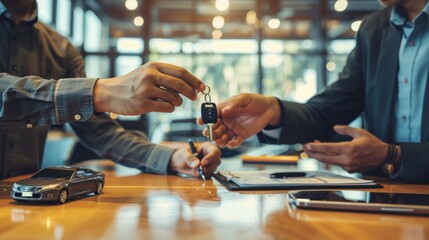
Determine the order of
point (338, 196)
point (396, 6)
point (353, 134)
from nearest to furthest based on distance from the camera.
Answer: point (338, 196)
point (353, 134)
point (396, 6)

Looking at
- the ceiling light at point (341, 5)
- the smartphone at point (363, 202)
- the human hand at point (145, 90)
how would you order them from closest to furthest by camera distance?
the smartphone at point (363, 202) < the human hand at point (145, 90) < the ceiling light at point (341, 5)

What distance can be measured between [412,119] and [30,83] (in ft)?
4.15

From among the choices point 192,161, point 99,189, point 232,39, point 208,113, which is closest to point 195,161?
point 192,161

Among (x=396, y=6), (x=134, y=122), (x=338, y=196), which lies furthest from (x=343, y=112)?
(x=134, y=122)

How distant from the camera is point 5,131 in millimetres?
1284

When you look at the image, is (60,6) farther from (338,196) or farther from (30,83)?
(338,196)

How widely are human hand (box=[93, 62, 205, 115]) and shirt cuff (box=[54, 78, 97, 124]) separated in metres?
0.02

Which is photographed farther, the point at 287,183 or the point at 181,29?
the point at 181,29

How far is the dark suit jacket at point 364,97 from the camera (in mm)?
1442

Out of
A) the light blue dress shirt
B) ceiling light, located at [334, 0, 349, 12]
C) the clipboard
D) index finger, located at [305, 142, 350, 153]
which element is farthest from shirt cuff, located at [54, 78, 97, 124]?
ceiling light, located at [334, 0, 349, 12]

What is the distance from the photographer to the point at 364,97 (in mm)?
1691

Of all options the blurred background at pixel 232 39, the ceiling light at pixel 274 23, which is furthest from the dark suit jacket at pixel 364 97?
the ceiling light at pixel 274 23

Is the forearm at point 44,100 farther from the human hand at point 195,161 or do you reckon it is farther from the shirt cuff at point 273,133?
the shirt cuff at point 273,133

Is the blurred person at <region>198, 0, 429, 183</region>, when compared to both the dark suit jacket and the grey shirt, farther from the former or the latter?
the grey shirt
